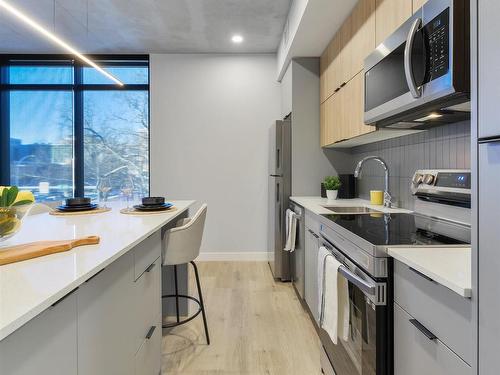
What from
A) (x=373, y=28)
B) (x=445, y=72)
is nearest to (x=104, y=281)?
(x=445, y=72)

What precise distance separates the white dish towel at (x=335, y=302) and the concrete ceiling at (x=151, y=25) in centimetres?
266

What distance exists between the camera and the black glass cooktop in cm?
125

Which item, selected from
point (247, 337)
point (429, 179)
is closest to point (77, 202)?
point (247, 337)

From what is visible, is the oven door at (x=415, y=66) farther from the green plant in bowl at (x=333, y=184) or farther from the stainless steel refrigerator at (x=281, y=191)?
the stainless steel refrigerator at (x=281, y=191)

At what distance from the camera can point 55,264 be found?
34.4 inches

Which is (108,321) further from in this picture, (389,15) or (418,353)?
(389,15)

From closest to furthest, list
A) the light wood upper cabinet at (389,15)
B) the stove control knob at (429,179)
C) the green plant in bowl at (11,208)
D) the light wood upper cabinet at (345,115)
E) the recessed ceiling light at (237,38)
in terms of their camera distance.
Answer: the green plant in bowl at (11,208) → the light wood upper cabinet at (389,15) → the stove control knob at (429,179) → the light wood upper cabinet at (345,115) → the recessed ceiling light at (237,38)

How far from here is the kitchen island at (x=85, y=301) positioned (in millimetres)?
645

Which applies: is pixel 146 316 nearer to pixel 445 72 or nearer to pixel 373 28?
pixel 445 72

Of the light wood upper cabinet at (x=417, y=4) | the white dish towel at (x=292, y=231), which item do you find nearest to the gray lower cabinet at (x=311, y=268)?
the white dish towel at (x=292, y=231)

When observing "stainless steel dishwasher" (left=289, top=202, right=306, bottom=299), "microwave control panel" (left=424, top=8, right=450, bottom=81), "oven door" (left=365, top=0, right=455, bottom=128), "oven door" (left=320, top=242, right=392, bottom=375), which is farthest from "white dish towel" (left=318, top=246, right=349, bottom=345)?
"stainless steel dishwasher" (left=289, top=202, right=306, bottom=299)

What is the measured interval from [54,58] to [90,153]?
137 centimetres

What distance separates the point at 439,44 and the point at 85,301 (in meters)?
1.47

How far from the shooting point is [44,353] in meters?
0.71
